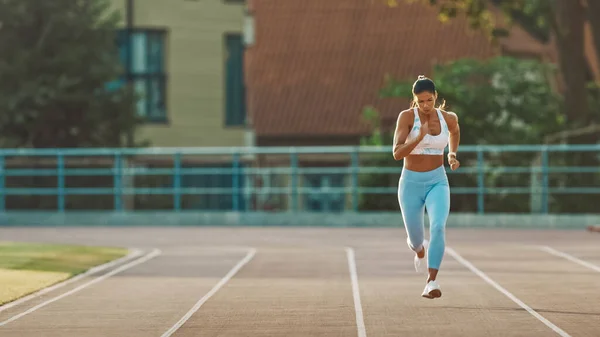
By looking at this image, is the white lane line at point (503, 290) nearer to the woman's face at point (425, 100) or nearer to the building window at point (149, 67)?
the woman's face at point (425, 100)

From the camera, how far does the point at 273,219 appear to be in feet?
108

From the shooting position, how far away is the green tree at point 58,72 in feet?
118

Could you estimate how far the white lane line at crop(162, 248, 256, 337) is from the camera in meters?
13.3

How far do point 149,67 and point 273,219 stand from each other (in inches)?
512

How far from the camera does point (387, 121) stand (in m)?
42.7

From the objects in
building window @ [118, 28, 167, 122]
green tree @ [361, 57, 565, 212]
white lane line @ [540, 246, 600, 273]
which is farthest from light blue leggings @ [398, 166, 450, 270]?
building window @ [118, 28, 167, 122]

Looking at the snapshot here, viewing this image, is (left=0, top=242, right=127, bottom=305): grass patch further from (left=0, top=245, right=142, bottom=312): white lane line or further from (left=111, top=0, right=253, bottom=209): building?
(left=111, top=0, right=253, bottom=209): building

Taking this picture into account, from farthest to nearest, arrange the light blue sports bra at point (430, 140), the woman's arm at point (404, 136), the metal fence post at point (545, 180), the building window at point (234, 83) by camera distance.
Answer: the building window at point (234, 83)
the metal fence post at point (545, 180)
the light blue sports bra at point (430, 140)
the woman's arm at point (404, 136)

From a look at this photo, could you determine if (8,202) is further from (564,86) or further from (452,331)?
(452,331)

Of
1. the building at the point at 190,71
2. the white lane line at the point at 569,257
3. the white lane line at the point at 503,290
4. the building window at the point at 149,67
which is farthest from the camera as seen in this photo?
the building at the point at 190,71

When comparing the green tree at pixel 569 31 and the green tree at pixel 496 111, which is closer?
the green tree at pixel 496 111

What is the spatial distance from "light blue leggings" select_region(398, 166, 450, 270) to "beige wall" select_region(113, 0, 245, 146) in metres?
30.1

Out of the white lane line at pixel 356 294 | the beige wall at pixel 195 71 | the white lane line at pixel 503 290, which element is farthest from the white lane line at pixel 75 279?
the beige wall at pixel 195 71

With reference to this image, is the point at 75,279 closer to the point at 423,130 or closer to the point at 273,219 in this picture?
the point at 423,130
